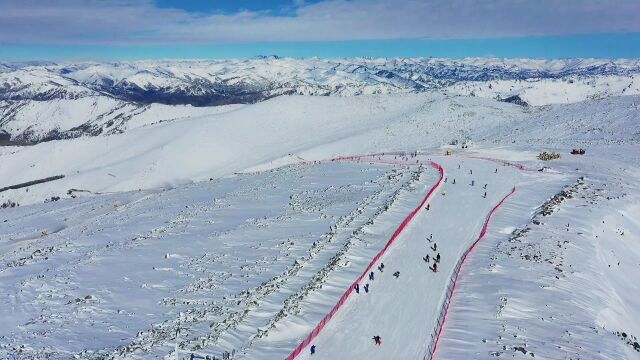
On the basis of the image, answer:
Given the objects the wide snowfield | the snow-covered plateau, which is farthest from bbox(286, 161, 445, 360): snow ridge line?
the wide snowfield

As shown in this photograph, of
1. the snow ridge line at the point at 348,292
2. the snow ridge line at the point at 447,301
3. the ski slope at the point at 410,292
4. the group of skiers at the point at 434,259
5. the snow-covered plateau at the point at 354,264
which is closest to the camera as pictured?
the snow ridge line at the point at 447,301

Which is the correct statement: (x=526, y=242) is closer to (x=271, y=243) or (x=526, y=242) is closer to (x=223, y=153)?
(x=271, y=243)

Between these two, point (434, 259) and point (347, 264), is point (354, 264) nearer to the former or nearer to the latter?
point (347, 264)

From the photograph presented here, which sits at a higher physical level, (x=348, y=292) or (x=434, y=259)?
(x=434, y=259)

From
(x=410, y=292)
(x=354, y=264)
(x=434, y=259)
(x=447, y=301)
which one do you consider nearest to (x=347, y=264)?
(x=354, y=264)

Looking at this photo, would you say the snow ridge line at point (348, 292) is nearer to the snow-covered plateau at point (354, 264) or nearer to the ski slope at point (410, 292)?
the snow-covered plateau at point (354, 264)

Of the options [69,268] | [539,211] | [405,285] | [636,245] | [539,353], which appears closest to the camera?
[539,353]

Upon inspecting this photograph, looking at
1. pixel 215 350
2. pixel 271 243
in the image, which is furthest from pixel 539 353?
pixel 271 243

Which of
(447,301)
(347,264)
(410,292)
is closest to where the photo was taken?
(447,301)

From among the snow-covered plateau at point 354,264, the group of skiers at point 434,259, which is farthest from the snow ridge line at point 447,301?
the group of skiers at point 434,259
